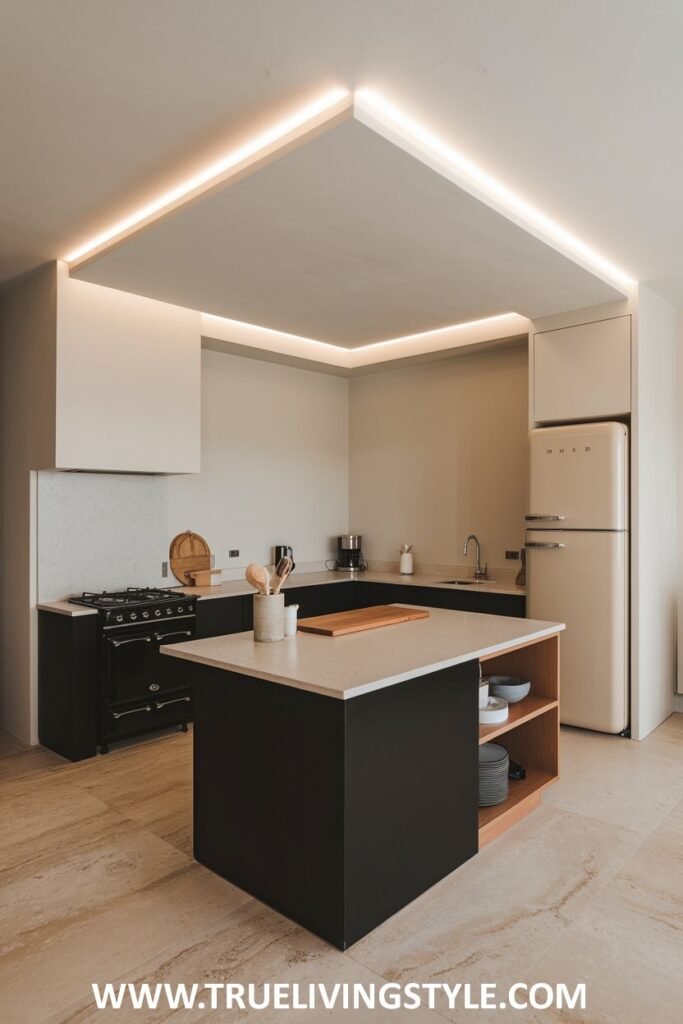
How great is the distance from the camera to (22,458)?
4.21m

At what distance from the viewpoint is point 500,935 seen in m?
2.24

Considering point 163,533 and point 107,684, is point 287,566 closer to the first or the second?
point 107,684

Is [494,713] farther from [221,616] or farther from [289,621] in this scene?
[221,616]

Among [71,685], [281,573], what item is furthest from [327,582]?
[281,573]

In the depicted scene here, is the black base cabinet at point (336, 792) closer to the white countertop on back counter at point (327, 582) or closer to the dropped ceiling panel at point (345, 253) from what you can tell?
the white countertop on back counter at point (327, 582)

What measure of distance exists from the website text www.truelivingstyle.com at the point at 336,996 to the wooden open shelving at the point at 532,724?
0.99 meters

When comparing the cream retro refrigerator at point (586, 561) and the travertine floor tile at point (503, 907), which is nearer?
the travertine floor tile at point (503, 907)

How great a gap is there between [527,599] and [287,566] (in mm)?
2324

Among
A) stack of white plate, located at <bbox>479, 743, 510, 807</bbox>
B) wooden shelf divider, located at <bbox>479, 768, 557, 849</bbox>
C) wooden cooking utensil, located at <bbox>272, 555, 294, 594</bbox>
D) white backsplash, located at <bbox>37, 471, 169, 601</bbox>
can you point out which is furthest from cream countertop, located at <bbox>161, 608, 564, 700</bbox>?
white backsplash, located at <bbox>37, 471, 169, 601</bbox>

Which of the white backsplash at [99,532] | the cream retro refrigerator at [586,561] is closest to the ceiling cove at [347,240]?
the cream retro refrigerator at [586,561]

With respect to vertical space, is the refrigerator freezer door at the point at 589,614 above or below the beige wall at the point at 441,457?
below

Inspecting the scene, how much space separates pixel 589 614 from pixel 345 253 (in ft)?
8.48

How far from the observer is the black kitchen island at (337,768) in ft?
7.09

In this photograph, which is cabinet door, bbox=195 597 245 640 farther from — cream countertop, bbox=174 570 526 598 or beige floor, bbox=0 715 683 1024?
beige floor, bbox=0 715 683 1024
